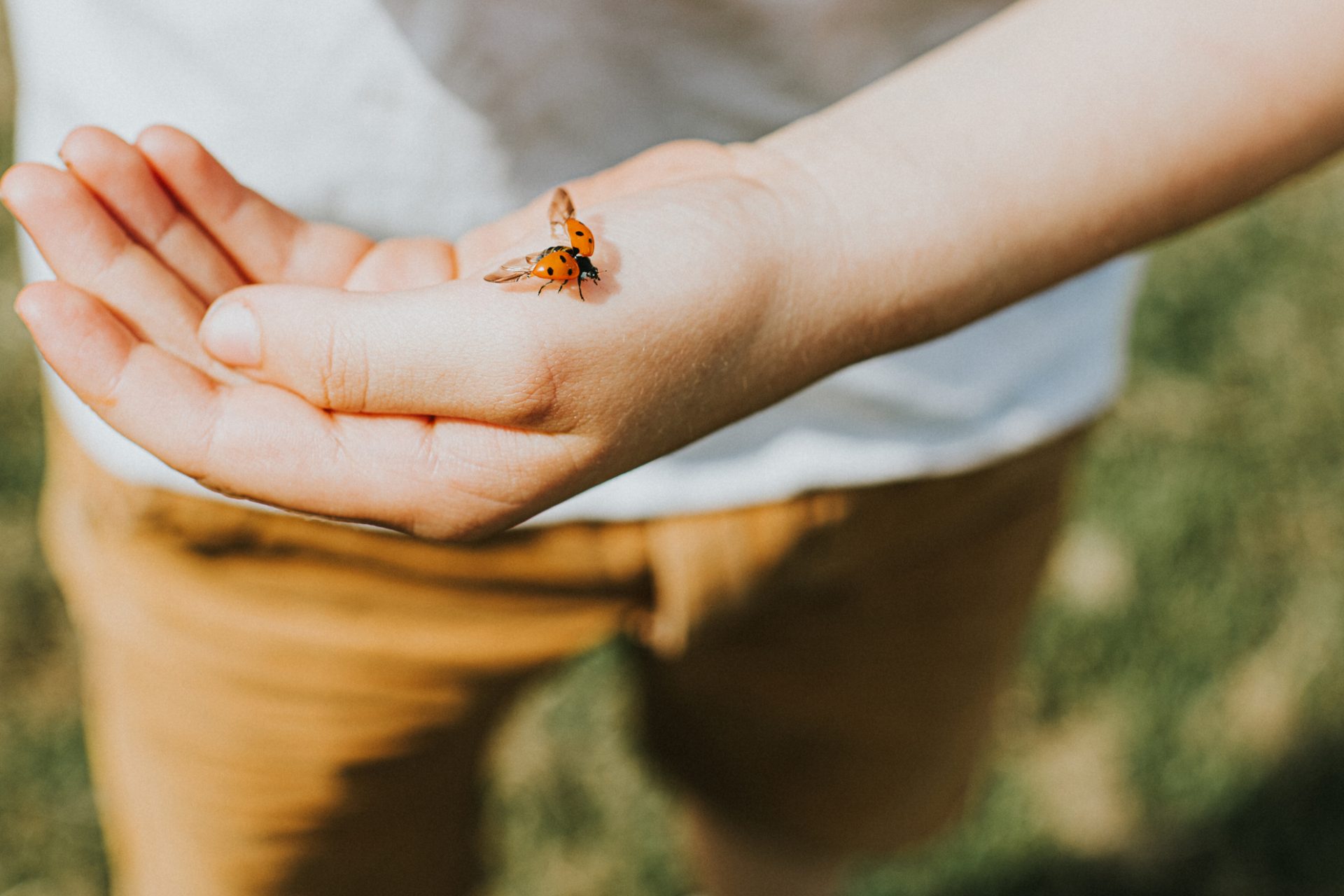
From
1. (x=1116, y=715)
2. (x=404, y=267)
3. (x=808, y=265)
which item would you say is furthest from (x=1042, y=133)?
(x=1116, y=715)

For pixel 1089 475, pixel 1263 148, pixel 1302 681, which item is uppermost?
pixel 1263 148

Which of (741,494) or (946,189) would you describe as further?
(741,494)

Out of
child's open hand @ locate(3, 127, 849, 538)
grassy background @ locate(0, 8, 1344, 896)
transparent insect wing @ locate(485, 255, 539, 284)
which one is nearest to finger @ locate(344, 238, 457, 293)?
child's open hand @ locate(3, 127, 849, 538)

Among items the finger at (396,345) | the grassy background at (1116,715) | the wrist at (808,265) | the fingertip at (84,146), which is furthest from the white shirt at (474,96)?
the grassy background at (1116,715)

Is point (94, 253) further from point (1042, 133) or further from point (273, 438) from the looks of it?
point (1042, 133)

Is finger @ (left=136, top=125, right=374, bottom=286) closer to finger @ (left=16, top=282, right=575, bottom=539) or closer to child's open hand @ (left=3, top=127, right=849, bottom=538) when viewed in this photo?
child's open hand @ (left=3, top=127, right=849, bottom=538)

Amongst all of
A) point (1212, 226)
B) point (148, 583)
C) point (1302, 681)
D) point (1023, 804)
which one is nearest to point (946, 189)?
point (148, 583)

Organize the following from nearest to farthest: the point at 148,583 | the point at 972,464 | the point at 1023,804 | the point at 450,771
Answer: the point at 148,583, the point at 972,464, the point at 450,771, the point at 1023,804

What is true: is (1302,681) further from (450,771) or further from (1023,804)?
(450,771)
